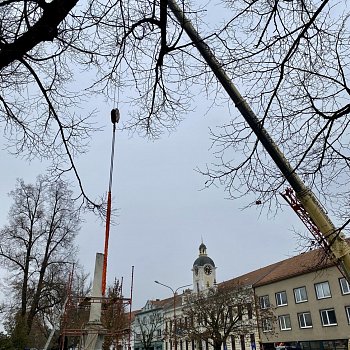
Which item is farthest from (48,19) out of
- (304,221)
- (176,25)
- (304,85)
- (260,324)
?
(260,324)

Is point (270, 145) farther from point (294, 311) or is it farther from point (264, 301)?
point (264, 301)

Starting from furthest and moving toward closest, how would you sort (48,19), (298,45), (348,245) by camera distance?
1. (348,245)
2. (298,45)
3. (48,19)

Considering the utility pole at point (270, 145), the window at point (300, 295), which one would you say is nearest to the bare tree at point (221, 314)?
the window at point (300, 295)

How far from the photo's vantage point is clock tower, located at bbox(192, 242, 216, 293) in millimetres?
63625

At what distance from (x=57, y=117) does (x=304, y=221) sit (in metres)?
5.90

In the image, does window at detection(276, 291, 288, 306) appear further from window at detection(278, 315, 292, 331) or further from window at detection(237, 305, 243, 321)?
window at detection(237, 305, 243, 321)

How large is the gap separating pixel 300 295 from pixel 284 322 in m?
3.36

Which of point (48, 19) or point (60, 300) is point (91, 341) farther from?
point (60, 300)

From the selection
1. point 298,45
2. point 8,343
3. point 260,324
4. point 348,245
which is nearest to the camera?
point 298,45

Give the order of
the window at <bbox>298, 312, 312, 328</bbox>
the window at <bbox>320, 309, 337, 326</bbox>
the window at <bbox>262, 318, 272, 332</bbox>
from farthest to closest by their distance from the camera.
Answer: the window at <bbox>262, 318, 272, 332</bbox> → the window at <bbox>298, 312, 312, 328</bbox> → the window at <bbox>320, 309, 337, 326</bbox>

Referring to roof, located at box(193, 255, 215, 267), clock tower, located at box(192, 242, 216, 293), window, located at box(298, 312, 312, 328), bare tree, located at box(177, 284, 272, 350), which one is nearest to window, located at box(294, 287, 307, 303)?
window, located at box(298, 312, 312, 328)

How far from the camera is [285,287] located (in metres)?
37.4

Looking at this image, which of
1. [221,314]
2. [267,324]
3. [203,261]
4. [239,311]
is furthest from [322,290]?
[203,261]

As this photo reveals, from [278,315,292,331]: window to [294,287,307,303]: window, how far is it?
2.05 metres
